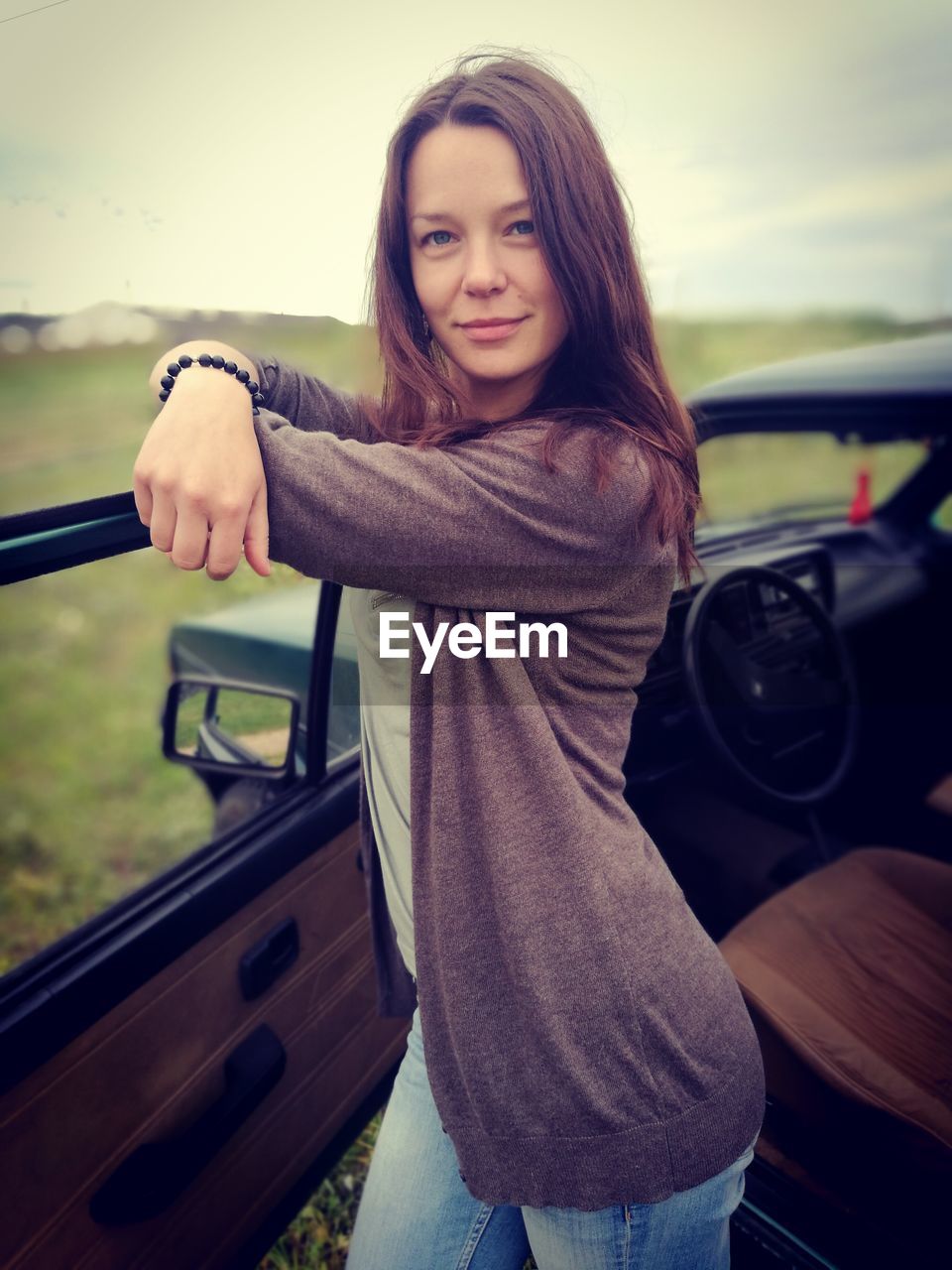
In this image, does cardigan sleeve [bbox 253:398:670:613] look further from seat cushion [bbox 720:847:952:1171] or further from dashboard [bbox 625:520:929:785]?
seat cushion [bbox 720:847:952:1171]

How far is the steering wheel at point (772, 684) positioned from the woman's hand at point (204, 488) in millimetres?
1297

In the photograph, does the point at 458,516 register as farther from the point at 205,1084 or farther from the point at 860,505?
the point at 860,505

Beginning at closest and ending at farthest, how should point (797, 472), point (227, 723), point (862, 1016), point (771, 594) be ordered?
point (862, 1016), point (227, 723), point (771, 594), point (797, 472)

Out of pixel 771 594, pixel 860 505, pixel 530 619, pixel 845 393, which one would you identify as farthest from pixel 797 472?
pixel 530 619

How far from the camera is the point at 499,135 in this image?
1.01 metres

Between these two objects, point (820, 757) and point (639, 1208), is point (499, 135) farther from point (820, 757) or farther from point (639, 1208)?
point (820, 757)

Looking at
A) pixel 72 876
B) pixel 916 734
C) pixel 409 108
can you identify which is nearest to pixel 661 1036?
pixel 409 108

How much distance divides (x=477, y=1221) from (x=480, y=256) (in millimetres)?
1363

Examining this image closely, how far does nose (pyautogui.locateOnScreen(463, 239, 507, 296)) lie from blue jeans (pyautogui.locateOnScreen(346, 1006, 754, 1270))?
1.12 m

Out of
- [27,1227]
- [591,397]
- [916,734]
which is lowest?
[916,734]

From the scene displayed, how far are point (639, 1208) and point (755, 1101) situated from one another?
0.68ft

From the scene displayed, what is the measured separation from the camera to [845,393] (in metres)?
2.62

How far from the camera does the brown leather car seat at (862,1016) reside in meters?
1.40

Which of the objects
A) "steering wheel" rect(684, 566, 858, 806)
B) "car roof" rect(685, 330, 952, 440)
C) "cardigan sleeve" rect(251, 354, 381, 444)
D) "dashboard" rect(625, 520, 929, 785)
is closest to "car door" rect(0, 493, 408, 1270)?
"cardigan sleeve" rect(251, 354, 381, 444)
